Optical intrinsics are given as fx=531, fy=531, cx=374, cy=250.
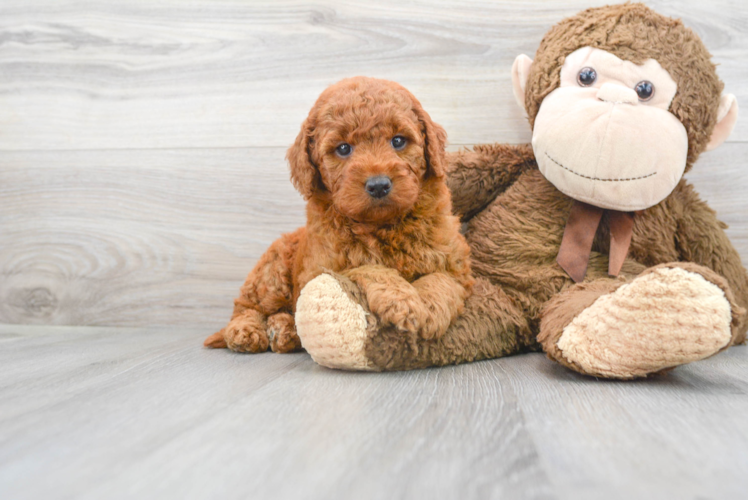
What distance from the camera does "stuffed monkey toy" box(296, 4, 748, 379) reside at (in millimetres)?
1006

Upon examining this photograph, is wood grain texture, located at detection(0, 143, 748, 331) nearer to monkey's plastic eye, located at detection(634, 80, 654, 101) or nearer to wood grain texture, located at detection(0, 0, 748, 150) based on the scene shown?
wood grain texture, located at detection(0, 0, 748, 150)

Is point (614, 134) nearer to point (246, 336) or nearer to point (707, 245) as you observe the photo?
point (707, 245)

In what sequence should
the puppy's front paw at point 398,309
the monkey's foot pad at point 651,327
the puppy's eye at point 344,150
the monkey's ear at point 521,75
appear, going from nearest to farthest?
the monkey's foot pad at point 651,327 → the puppy's front paw at point 398,309 → the puppy's eye at point 344,150 → the monkey's ear at point 521,75

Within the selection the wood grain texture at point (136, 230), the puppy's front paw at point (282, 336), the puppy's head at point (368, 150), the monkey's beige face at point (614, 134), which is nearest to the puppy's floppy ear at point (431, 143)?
the puppy's head at point (368, 150)

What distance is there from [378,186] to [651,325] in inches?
21.4

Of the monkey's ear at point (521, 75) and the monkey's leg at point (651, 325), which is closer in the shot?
the monkey's leg at point (651, 325)

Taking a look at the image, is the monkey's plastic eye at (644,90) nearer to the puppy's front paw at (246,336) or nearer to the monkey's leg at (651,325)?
the monkey's leg at (651,325)

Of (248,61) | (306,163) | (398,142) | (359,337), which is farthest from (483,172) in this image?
(248,61)

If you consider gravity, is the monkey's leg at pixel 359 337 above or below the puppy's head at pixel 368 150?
below

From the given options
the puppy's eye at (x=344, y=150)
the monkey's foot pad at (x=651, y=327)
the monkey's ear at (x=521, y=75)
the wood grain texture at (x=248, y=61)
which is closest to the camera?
the monkey's foot pad at (x=651, y=327)

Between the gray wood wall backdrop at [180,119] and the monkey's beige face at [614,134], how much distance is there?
37 centimetres

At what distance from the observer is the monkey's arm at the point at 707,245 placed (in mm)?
1315

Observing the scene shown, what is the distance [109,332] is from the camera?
1698 mm

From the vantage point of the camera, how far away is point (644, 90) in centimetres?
122
